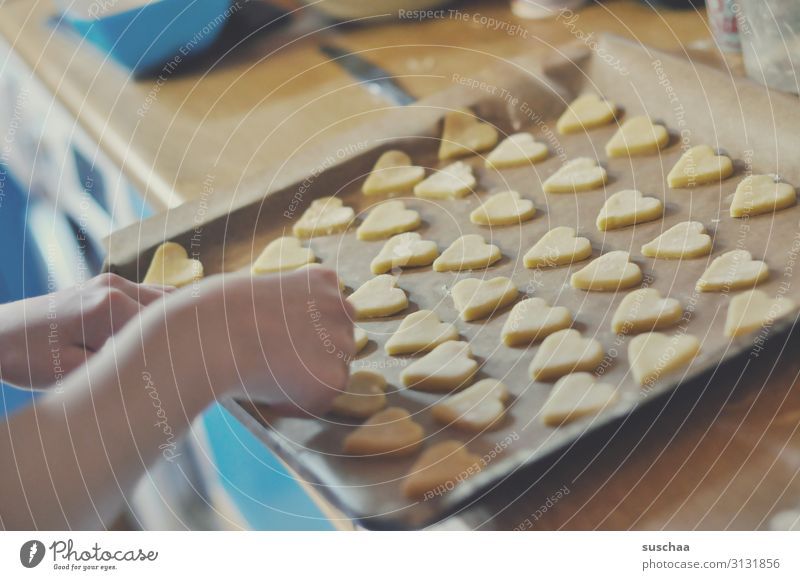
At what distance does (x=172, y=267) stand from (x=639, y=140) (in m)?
0.30

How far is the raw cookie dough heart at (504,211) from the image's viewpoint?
0.48m

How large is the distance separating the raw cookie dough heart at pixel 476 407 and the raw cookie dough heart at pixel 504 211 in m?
0.13

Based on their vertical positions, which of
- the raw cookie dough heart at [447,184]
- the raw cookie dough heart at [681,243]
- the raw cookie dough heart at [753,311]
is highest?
the raw cookie dough heart at [447,184]

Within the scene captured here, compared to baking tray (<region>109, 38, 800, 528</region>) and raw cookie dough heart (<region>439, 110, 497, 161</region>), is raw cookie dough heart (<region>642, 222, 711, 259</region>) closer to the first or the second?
baking tray (<region>109, 38, 800, 528</region>)

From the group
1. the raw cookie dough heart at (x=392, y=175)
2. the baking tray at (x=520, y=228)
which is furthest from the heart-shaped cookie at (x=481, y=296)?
the raw cookie dough heart at (x=392, y=175)

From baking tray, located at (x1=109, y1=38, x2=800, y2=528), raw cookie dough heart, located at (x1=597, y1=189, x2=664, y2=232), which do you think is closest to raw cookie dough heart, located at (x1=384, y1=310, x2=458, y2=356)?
baking tray, located at (x1=109, y1=38, x2=800, y2=528)

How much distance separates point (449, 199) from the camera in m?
0.52

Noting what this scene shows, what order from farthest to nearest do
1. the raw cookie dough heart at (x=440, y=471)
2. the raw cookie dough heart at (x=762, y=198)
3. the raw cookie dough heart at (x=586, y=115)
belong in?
the raw cookie dough heart at (x=586, y=115), the raw cookie dough heart at (x=762, y=198), the raw cookie dough heart at (x=440, y=471)

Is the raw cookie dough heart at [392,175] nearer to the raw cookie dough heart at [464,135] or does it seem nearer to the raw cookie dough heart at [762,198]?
the raw cookie dough heart at [464,135]

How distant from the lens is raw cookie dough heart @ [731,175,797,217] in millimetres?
441

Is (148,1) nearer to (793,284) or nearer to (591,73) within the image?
(591,73)

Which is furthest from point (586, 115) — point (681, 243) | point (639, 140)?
point (681, 243)

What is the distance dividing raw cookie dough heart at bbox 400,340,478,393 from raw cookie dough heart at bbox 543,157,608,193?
143 mm
